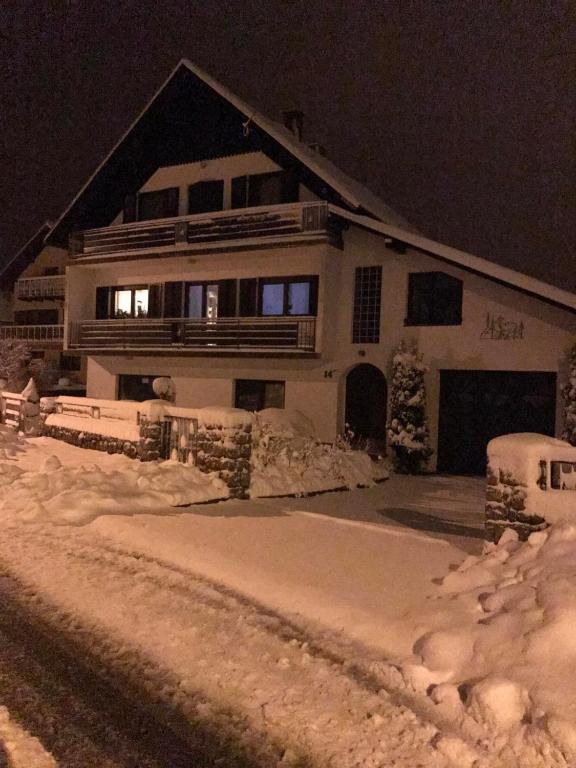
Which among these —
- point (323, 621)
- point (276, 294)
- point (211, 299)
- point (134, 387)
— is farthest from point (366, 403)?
point (323, 621)

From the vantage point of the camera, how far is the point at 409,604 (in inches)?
217

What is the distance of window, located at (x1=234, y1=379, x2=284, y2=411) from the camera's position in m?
20.2

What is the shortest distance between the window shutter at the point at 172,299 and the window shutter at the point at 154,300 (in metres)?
0.32

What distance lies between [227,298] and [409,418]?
26.0 ft

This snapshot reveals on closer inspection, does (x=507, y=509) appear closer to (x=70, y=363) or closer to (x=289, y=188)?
(x=289, y=188)

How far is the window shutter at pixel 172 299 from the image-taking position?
22.5m

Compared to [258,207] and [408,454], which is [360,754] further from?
[258,207]

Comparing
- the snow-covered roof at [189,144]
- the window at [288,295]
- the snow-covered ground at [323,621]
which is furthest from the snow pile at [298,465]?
the snow-covered roof at [189,144]

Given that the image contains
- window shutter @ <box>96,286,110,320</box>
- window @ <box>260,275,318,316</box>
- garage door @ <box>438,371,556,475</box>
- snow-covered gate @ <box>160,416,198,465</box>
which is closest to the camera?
snow-covered gate @ <box>160,416,198,465</box>

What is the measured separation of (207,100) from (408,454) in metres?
13.2

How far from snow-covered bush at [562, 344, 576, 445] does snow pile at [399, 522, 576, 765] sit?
8946 mm

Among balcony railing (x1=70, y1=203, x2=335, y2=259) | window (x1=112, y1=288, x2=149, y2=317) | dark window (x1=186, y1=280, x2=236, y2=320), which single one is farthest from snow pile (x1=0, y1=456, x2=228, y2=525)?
window (x1=112, y1=288, x2=149, y2=317)

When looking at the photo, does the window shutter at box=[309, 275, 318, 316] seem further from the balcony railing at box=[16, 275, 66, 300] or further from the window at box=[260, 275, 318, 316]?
the balcony railing at box=[16, 275, 66, 300]

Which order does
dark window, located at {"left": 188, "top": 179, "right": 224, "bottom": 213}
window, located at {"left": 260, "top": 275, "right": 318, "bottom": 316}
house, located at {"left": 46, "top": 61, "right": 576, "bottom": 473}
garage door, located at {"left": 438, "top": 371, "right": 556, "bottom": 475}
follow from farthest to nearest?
1. dark window, located at {"left": 188, "top": 179, "right": 224, "bottom": 213}
2. window, located at {"left": 260, "top": 275, "right": 318, "bottom": 316}
3. house, located at {"left": 46, "top": 61, "right": 576, "bottom": 473}
4. garage door, located at {"left": 438, "top": 371, "right": 556, "bottom": 475}
